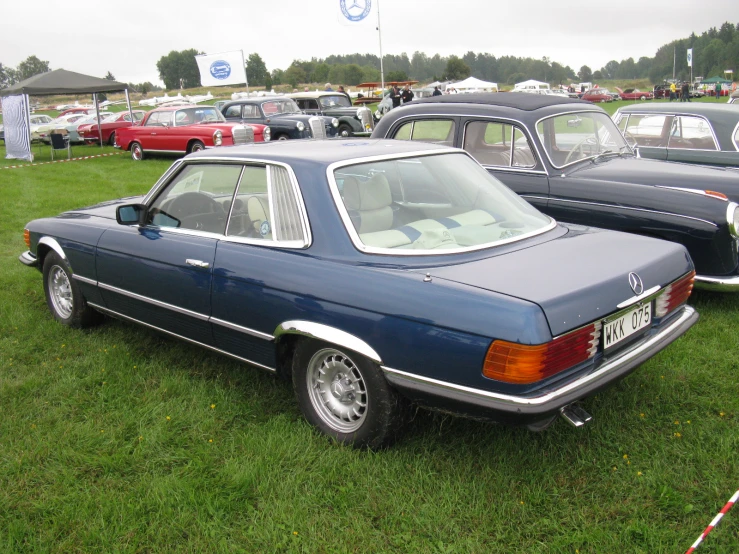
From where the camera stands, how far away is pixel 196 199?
13.2ft

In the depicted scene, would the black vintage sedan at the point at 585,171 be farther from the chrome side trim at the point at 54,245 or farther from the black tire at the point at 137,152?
the black tire at the point at 137,152

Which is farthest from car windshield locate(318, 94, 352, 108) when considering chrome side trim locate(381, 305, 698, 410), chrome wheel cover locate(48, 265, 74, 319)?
chrome side trim locate(381, 305, 698, 410)

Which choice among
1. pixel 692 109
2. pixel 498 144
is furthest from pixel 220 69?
pixel 498 144

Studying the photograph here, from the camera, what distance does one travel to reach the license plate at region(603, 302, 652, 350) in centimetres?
275

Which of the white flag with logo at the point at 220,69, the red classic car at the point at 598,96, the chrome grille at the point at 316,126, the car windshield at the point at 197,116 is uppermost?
the white flag with logo at the point at 220,69

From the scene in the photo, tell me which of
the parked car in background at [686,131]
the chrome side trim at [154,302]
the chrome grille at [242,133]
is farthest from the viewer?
the chrome grille at [242,133]

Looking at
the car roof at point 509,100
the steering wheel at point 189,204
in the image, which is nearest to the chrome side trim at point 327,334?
the steering wheel at point 189,204

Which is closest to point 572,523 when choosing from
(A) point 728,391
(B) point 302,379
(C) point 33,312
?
(B) point 302,379

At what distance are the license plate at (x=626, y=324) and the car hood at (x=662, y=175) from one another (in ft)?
8.39

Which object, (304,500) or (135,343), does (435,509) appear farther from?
(135,343)

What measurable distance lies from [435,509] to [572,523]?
55 centimetres

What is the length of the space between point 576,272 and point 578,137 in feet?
11.8

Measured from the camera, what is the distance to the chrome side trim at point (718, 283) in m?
4.69

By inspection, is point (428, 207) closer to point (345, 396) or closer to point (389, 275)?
point (389, 275)
